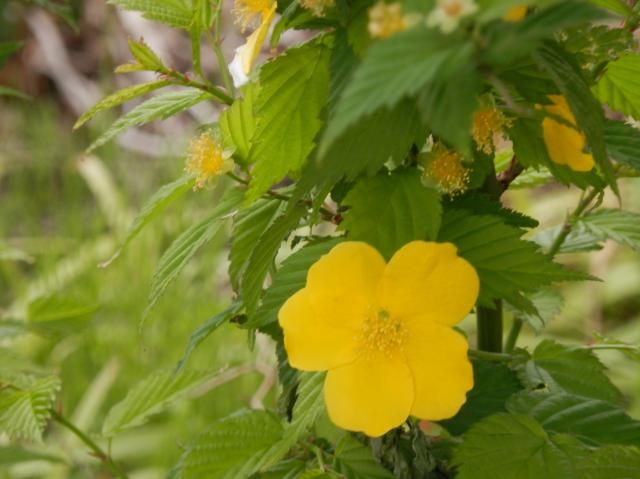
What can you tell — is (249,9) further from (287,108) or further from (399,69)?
(399,69)

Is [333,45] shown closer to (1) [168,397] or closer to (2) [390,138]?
(2) [390,138]

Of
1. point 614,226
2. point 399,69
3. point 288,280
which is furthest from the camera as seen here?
point 614,226

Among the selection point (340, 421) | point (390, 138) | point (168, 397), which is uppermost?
point (390, 138)

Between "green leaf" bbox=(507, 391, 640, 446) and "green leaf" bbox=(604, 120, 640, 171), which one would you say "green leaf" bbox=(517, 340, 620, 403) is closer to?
"green leaf" bbox=(507, 391, 640, 446)

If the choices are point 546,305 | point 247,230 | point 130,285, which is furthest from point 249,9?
point 130,285

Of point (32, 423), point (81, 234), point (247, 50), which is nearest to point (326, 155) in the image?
point (247, 50)

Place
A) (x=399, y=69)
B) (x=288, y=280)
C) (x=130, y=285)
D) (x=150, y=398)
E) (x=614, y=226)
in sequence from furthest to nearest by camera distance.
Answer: (x=130, y=285)
(x=150, y=398)
(x=614, y=226)
(x=288, y=280)
(x=399, y=69)
